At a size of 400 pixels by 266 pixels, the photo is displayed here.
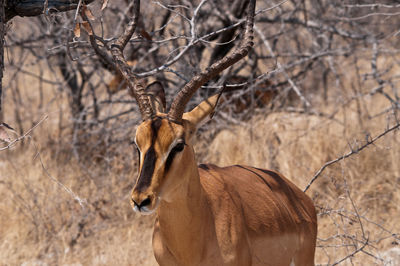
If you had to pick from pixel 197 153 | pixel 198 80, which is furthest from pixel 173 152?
pixel 197 153

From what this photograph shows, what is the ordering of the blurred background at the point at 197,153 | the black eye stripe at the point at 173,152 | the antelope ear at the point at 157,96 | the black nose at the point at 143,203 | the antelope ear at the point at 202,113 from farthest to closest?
1. the blurred background at the point at 197,153
2. the antelope ear at the point at 157,96
3. the antelope ear at the point at 202,113
4. the black eye stripe at the point at 173,152
5. the black nose at the point at 143,203

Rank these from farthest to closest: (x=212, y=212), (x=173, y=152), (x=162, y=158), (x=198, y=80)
A: (x=212, y=212) < (x=198, y=80) < (x=173, y=152) < (x=162, y=158)

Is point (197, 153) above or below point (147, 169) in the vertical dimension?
below

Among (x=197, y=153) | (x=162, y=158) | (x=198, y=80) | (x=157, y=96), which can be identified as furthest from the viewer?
(x=197, y=153)

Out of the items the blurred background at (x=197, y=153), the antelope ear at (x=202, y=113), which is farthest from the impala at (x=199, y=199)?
the blurred background at (x=197, y=153)

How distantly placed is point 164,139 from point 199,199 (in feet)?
1.92

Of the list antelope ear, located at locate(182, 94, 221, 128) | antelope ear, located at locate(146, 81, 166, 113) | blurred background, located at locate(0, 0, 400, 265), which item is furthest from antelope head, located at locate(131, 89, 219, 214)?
blurred background, located at locate(0, 0, 400, 265)

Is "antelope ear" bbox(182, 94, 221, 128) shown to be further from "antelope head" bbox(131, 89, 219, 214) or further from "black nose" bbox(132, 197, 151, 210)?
"black nose" bbox(132, 197, 151, 210)

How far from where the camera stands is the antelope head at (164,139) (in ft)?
10.2

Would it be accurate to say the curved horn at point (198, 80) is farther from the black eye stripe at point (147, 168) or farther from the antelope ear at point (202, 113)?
the black eye stripe at point (147, 168)

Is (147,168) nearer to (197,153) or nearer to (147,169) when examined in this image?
(147,169)

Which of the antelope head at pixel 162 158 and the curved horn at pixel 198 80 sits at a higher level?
the curved horn at pixel 198 80

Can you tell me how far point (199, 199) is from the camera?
3.66m

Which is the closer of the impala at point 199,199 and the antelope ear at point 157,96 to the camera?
the impala at point 199,199
